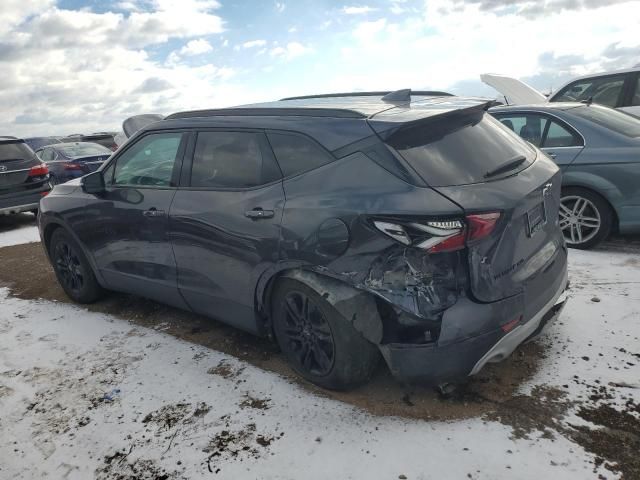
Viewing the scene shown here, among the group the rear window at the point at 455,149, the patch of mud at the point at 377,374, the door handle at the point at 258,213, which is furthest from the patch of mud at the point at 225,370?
the rear window at the point at 455,149

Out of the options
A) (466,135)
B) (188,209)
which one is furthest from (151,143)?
(466,135)

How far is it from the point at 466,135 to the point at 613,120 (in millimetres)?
3300

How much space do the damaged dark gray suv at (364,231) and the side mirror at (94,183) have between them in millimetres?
619

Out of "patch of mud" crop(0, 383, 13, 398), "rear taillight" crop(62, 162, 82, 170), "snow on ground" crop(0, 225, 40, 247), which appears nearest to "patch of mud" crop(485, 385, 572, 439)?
"patch of mud" crop(0, 383, 13, 398)

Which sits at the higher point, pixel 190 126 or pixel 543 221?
pixel 190 126

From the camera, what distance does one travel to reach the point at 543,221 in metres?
2.85

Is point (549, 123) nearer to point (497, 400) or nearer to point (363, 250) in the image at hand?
point (497, 400)

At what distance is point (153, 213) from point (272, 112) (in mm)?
1185

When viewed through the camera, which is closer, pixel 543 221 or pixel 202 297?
pixel 543 221

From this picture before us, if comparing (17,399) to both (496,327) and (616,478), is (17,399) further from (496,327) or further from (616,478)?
(616,478)

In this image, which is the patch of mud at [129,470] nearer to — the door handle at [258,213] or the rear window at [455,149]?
the door handle at [258,213]

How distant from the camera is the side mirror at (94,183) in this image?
4.07 meters

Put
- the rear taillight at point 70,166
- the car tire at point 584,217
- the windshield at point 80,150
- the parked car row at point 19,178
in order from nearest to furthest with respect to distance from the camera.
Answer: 1. the car tire at point 584,217
2. the parked car row at point 19,178
3. the rear taillight at point 70,166
4. the windshield at point 80,150

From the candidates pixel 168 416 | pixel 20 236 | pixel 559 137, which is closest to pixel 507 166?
pixel 168 416
